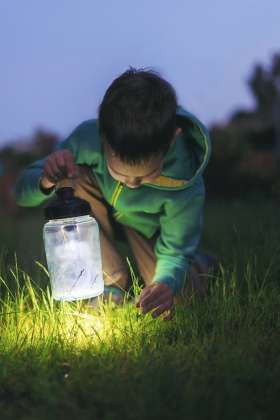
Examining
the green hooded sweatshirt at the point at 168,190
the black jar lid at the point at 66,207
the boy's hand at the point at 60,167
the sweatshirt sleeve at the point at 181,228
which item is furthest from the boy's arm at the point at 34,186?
the sweatshirt sleeve at the point at 181,228

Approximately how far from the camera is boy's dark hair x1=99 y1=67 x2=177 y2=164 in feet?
7.49

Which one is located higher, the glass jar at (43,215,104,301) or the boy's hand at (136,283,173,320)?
the glass jar at (43,215,104,301)

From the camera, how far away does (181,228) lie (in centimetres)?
270

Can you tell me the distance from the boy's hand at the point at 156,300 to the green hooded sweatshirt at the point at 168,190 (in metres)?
0.19

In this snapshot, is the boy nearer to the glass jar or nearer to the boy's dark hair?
the boy's dark hair

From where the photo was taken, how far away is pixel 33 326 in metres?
2.17

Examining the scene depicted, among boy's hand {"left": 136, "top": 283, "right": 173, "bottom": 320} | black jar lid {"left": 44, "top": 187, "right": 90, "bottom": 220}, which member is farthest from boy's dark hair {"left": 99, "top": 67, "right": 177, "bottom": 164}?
boy's hand {"left": 136, "top": 283, "right": 173, "bottom": 320}

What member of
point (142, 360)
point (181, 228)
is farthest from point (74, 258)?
point (142, 360)

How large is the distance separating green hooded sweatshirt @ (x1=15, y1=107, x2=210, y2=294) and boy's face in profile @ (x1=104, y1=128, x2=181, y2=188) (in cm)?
15

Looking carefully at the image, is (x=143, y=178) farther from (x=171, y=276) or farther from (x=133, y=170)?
(x=171, y=276)

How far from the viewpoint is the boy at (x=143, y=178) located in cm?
232

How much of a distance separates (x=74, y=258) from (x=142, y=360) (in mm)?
655

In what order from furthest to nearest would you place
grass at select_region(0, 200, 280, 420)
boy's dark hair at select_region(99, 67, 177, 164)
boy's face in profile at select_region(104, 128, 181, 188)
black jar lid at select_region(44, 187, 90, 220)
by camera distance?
boy's face in profile at select_region(104, 128, 181, 188)
boy's dark hair at select_region(99, 67, 177, 164)
black jar lid at select_region(44, 187, 90, 220)
grass at select_region(0, 200, 280, 420)

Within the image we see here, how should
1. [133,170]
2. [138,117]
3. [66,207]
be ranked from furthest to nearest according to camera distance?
[133,170] < [138,117] < [66,207]
